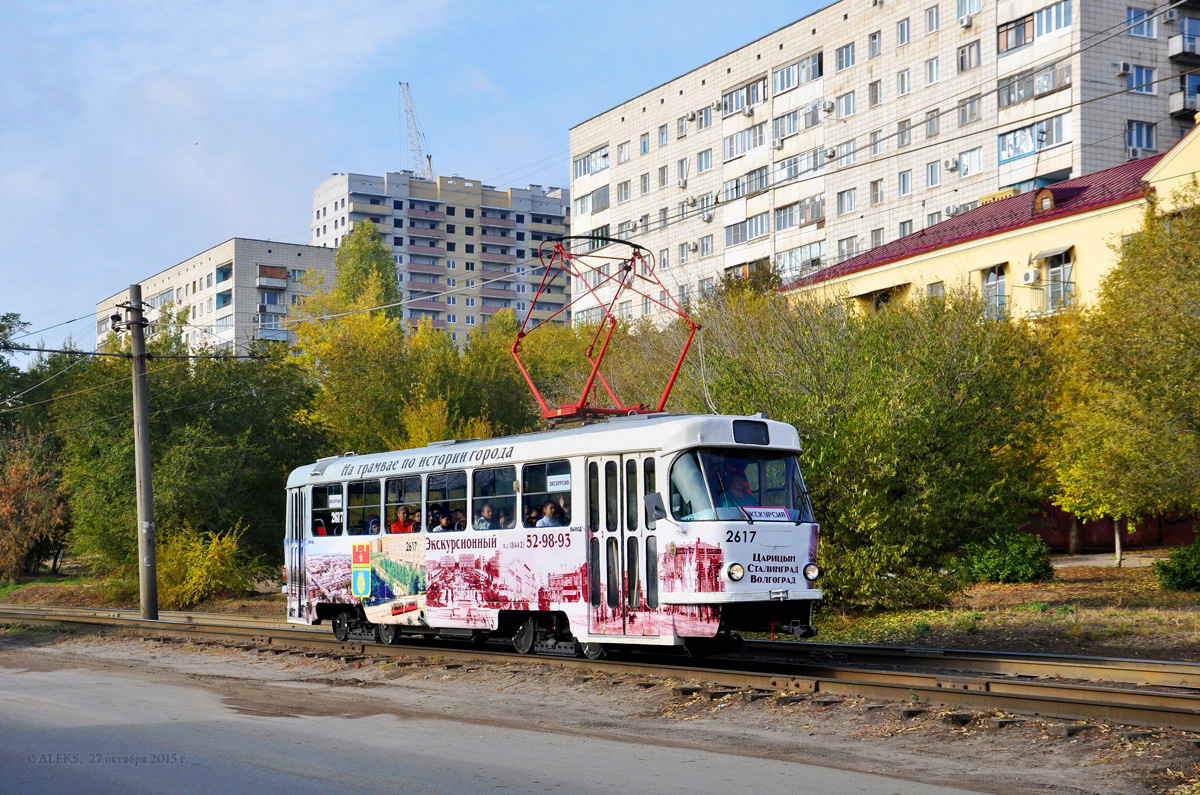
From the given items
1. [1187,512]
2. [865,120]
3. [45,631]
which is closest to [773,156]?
[865,120]

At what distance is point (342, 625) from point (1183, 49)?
4812 centimetres

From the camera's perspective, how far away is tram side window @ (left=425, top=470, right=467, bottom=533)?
1677 centimetres

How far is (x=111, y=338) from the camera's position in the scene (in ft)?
132

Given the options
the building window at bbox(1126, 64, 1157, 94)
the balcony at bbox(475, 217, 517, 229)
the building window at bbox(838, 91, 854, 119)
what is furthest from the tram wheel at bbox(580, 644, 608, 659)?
the balcony at bbox(475, 217, 517, 229)

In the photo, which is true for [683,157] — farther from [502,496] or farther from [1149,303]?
[502,496]

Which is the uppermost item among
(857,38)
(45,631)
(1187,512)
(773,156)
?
(857,38)

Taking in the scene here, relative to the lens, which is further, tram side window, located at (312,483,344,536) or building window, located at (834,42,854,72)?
building window, located at (834,42,854,72)

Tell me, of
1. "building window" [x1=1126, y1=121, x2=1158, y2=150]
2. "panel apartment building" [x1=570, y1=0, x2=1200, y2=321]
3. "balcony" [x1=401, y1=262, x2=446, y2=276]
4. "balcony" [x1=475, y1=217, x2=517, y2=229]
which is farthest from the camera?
"balcony" [x1=475, y1=217, x2=517, y2=229]

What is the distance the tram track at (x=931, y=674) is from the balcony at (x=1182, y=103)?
149 feet

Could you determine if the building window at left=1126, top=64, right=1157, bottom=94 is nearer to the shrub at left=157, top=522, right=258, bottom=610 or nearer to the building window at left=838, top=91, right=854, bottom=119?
the building window at left=838, top=91, right=854, bottom=119

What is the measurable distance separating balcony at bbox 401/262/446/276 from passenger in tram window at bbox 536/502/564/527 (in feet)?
420

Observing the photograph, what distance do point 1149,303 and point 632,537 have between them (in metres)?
13.8

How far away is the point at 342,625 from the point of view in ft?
65.2

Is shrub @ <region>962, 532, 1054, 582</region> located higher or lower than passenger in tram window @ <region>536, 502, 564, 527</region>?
lower
